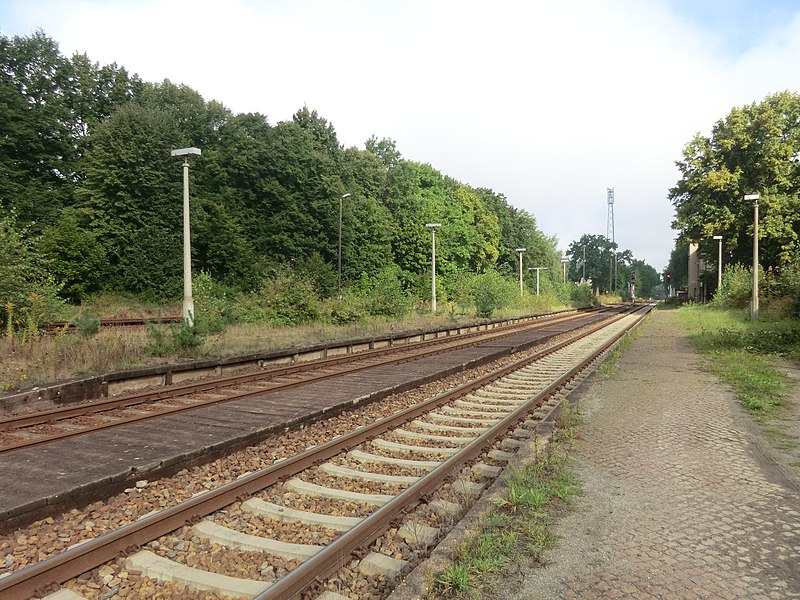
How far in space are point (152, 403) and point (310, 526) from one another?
21.0 ft

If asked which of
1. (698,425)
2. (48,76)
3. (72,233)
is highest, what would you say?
(48,76)

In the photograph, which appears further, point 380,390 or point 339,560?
point 380,390

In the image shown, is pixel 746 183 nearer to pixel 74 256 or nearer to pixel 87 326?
pixel 87 326

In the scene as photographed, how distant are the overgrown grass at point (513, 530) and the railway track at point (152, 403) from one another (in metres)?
5.92

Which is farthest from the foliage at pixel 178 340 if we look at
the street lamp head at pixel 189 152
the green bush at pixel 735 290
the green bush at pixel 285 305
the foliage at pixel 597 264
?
the foliage at pixel 597 264

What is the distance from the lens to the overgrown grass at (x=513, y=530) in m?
3.48

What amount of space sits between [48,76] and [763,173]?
188 feet

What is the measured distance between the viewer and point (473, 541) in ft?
13.2

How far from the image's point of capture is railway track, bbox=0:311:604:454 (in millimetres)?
7586

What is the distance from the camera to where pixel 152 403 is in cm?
976

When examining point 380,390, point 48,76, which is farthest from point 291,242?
point 380,390

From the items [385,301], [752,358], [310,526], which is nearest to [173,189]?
[385,301]

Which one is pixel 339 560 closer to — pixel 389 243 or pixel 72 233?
pixel 72 233

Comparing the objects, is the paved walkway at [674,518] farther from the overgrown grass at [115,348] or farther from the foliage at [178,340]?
the foliage at [178,340]
